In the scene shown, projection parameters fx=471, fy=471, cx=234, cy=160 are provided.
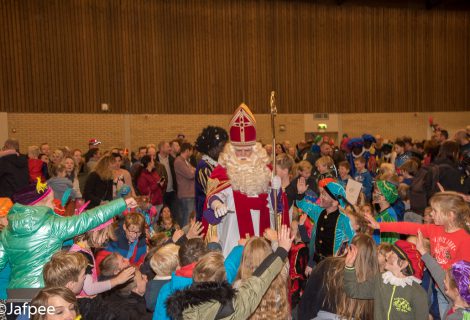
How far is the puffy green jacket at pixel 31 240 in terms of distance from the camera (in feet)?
11.6

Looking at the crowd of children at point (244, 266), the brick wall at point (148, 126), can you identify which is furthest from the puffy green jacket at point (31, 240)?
the brick wall at point (148, 126)

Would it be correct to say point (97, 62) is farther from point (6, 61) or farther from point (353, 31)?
point (353, 31)

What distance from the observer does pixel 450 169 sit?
6840 mm

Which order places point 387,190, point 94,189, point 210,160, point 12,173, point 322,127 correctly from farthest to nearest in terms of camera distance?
point 322,127
point 94,189
point 12,173
point 387,190
point 210,160

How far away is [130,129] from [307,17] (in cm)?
955

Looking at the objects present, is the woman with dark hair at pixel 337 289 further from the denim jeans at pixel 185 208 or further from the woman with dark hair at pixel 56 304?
the denim jeans at pixel 185 208

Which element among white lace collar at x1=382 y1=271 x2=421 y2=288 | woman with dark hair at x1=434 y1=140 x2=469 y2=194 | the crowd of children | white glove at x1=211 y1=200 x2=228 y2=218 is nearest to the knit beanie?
the crowd of children

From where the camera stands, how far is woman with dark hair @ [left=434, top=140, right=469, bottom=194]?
22.4 ft

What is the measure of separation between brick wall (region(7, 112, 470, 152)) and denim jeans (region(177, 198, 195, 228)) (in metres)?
8.38

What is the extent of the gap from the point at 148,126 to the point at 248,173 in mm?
14584

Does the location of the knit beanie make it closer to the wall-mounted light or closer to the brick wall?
the brick wall

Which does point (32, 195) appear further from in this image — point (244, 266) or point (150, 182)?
point (150, 182)

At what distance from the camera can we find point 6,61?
640 inches

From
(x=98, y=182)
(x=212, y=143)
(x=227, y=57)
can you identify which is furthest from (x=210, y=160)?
(x=227, y=57)
